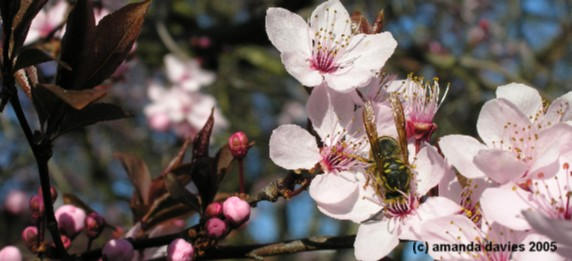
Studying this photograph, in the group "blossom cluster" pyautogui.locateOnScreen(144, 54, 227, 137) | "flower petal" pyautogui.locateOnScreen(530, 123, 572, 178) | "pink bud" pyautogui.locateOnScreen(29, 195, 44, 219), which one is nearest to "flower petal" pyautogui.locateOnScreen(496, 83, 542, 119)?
"flower petal" pyautogui.locateOnScreen(530, 123, 572, 178)

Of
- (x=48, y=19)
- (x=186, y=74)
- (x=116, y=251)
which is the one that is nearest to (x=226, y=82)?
(x=186, y=74)

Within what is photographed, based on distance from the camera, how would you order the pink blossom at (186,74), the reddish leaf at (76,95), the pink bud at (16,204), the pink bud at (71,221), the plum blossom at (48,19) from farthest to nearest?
1. the pink blossom at (186,74)
2. the pink bud at (16,204)
3. the plum blossom at (48,19)
4. the pink bud at (71,221)
5. the reddish leaf at (76,95)

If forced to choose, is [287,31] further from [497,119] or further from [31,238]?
[31,238]

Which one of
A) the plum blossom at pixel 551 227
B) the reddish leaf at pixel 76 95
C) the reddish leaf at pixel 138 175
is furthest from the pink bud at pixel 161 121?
the plum blossom at pixel 551 227

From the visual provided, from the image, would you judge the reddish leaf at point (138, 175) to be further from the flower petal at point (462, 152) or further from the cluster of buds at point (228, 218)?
the flower petal at point (462, 152)

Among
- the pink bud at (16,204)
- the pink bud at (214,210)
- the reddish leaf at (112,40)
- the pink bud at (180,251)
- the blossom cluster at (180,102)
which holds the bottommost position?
Answer: the pink bud at (16,204)

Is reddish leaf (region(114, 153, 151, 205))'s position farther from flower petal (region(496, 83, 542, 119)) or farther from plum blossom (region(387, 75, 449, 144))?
flower petal (region(496, 83, 542, 119))

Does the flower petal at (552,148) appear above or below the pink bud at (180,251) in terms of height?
above
